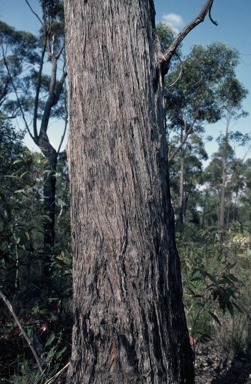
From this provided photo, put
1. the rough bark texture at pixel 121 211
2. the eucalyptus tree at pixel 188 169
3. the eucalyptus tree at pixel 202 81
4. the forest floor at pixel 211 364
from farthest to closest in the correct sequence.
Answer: the eucalyptus tree at pixel 188 169 < the eucalyptus tree at pixel 202 81 < the forest floor at pixel 211 364 < the rough bark texture at pixel 121 211

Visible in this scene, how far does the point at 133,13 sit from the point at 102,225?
0.92m

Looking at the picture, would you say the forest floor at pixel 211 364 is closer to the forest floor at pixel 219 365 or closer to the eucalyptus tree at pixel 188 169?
the forest floor at pixel 219 365

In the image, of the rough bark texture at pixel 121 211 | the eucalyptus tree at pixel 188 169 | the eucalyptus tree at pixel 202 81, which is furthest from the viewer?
the eucalyptus tree at pixel 188 169

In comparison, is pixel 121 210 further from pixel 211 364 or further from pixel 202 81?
pixel 202 81

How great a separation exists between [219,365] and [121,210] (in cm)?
170

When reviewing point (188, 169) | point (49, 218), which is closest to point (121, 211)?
point (49, 218)

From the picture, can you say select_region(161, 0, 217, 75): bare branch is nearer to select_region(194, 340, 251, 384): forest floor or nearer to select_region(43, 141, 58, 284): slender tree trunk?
select_region(43, 141, 58, 284): slender tree trunk

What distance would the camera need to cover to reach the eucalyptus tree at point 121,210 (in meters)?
1.50

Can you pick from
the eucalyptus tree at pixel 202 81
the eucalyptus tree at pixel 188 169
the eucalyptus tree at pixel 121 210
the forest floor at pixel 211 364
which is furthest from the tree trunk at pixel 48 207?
the eucalyptus tree at pixel 188 169

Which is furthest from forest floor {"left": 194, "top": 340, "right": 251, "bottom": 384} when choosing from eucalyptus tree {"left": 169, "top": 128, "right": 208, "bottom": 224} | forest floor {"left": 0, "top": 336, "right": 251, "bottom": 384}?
eucalyptus tree {"left": 169, "top": 128, "right": 208, "bottom": 224}

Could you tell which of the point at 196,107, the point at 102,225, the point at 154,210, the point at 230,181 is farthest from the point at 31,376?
the point at 230,181

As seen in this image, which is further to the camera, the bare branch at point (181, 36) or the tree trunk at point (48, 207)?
the tree trunk at point (48, 207)

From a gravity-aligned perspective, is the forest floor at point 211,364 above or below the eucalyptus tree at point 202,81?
below

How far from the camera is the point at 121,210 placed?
1517 mm
